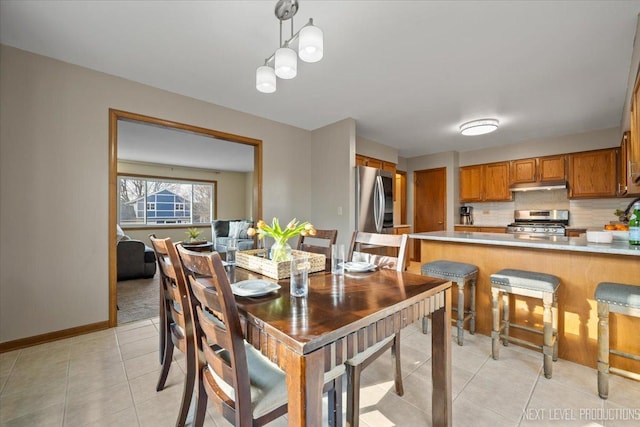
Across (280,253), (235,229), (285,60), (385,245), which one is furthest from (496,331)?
(235,229)

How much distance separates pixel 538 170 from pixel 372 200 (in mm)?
3168

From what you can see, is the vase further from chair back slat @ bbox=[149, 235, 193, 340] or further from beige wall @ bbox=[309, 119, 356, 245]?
beige wall @ bbox=[309, 119, 356, 245]

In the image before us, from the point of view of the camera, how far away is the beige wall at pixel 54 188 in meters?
2.19

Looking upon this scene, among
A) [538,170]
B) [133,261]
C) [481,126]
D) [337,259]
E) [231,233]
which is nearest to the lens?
[337,259]

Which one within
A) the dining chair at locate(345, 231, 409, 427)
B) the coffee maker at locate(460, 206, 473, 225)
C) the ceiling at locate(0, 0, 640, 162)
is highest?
the ceiling at locate(0, 0, 640, 162)

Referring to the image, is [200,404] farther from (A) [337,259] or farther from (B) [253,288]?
(A) [337,259]

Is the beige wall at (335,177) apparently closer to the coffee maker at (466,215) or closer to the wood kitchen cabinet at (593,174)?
the coffee maker at (466,215)

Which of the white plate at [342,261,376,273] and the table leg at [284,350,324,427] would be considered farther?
the white plate at [342,261,376,273]

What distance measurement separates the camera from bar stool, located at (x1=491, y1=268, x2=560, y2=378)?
1.84 metres

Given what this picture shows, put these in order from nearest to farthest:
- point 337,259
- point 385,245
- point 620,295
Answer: point 337,259, point 620,295, point 385,245

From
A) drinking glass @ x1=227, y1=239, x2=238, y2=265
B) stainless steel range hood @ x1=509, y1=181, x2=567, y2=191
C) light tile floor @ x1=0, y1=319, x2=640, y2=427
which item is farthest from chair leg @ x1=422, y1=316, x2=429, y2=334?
stainless steel range hood @ x1=509, y1=181, x2=567, y2=191

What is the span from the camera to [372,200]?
158 inches

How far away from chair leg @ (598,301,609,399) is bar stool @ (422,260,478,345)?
0.81m

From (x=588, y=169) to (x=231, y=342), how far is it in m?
5.77
